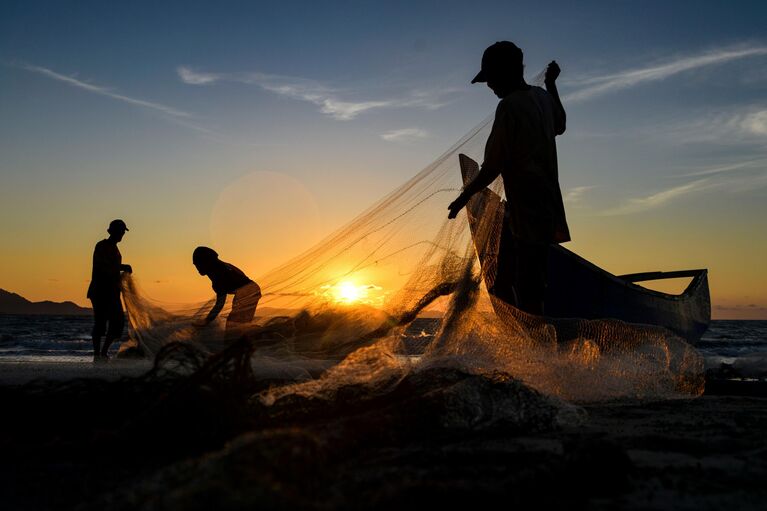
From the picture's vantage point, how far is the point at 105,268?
9570mm

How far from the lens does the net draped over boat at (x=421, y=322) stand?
4.60 m

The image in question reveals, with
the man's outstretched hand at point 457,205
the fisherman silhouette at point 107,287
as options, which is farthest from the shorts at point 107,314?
the man's outstretched hand at point 457,205

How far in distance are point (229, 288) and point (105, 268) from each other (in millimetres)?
3511

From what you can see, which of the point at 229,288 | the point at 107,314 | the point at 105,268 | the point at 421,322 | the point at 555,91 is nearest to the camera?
the point at 421,322

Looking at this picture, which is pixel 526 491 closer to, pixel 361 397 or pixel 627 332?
pixel 361 397

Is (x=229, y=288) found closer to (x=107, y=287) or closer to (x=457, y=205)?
(x=457, y=205)

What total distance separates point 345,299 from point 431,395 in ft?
8.75

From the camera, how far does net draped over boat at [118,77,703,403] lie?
15.1ft

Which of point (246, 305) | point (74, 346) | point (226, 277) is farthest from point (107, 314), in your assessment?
point (74, 346)

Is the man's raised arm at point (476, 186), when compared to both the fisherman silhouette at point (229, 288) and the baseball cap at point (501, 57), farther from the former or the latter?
the fisherman silhouette at point (229, 288)

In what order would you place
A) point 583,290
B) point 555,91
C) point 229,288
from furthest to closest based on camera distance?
1. point 583,290
2. point 229,288
3. point 555,91

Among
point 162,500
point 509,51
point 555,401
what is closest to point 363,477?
point 162,500

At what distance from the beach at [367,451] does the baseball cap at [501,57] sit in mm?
2923

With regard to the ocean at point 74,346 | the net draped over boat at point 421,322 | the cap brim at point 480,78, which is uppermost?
the cap brim at point 480,78
